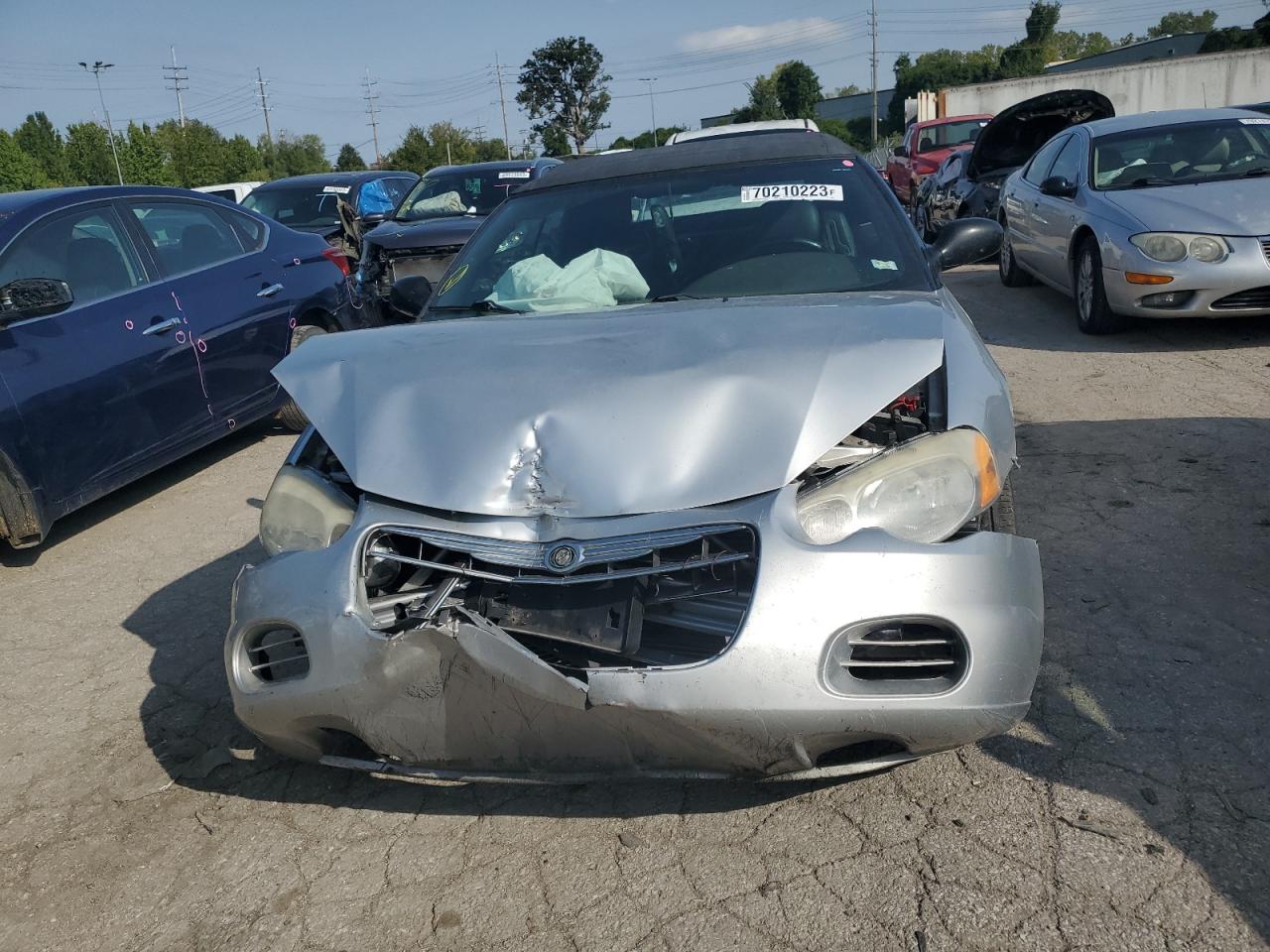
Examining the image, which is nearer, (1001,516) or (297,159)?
(1001,516)

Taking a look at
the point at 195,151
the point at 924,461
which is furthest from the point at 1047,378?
the point at 195,151

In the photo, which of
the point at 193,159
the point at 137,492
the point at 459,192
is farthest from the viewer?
the point at 193,159

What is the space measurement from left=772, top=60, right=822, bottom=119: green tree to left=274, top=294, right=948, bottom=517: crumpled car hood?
82.9 meters

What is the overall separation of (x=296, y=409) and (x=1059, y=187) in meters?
5.56

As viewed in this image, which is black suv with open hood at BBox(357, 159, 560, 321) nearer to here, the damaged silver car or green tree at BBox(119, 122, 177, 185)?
the damaged silver car

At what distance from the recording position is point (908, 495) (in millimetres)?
2363

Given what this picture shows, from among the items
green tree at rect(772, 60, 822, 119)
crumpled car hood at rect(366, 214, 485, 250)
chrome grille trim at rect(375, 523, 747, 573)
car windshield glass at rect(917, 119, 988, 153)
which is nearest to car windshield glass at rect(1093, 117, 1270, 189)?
crumpled car hood at rect(366, 214, 485, 250)

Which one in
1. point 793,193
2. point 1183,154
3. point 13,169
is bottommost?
point 1183,154

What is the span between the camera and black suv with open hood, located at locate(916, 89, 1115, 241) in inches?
442

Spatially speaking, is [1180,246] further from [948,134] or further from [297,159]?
[297,159]

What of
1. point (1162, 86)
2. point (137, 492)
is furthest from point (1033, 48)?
point (137, 492)

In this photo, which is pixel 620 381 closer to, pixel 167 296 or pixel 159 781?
pixel 159 781

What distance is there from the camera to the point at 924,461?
241cm

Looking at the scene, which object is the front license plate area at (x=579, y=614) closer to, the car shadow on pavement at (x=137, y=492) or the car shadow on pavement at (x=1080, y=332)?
the car shadow on pavement at (x=137, y=492)
